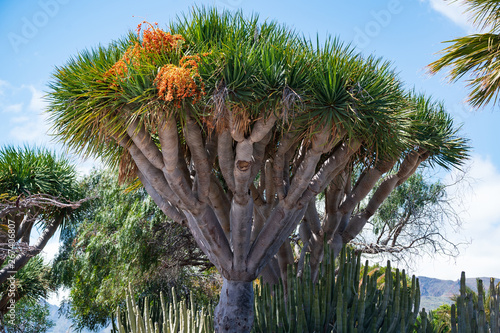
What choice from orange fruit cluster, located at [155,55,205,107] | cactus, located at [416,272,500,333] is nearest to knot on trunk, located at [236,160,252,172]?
orange fruit cluster, located at [155,55,205,107]

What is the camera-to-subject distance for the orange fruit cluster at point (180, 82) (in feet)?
16.2

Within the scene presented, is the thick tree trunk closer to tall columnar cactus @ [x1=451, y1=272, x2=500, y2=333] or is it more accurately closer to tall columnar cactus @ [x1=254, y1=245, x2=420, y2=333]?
tall columnar cactus @ [x1=254, y1=245, x2=420, y2=333]

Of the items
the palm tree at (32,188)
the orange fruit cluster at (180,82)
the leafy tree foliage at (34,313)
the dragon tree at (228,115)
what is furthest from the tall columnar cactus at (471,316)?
the leafy tree foliage at (34,313)

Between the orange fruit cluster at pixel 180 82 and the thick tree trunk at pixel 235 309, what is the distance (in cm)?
250

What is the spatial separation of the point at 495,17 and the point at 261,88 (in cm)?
361

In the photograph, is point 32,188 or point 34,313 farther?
point 34,313

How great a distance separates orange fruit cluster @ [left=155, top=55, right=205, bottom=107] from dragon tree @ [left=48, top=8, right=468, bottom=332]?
0.05 ft

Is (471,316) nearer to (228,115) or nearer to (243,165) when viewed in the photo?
(243,165)

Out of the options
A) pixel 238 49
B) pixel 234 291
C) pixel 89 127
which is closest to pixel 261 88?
pixel 238 49

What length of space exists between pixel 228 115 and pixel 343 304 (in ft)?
8.13

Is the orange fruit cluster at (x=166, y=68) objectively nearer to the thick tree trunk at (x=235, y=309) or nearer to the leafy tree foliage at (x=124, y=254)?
the thick tree trunk at (x=235, y=309)

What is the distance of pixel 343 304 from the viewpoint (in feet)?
16.6

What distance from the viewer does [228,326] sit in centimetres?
582

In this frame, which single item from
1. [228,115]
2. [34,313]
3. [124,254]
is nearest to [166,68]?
[228,115]
